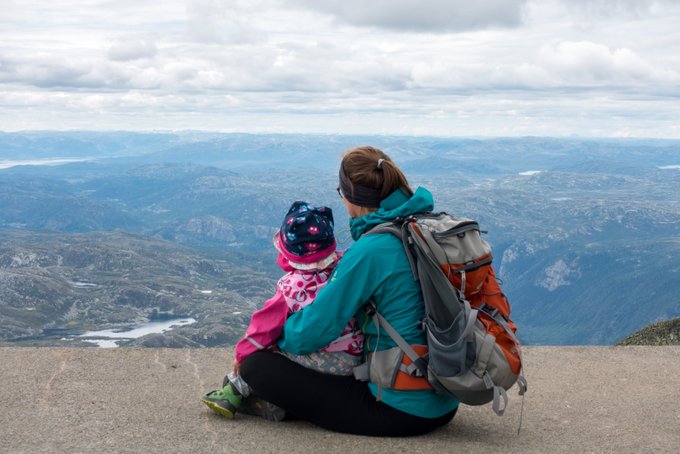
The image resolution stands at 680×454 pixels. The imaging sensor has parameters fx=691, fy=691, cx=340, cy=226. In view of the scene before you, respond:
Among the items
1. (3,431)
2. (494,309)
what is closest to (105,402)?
(3,431)

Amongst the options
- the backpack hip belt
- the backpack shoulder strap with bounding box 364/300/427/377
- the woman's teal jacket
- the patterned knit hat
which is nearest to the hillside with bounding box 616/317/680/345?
the backpack hip belt

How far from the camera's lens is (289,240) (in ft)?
22.8

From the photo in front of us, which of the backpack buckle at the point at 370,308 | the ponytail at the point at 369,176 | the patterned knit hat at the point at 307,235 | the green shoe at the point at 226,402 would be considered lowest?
the green shoe at the point at 226,402

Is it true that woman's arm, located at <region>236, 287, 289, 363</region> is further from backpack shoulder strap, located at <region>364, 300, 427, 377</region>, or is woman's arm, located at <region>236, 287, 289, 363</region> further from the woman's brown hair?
the woman's brown hair

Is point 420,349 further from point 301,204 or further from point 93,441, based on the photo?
point 93,441

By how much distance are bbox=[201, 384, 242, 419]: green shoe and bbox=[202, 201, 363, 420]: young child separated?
0.78m

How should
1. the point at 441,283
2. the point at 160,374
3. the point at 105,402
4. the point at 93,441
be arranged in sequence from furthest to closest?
the point at 160,374, the point at 105,402, the point at 93,441, the point at 441,283

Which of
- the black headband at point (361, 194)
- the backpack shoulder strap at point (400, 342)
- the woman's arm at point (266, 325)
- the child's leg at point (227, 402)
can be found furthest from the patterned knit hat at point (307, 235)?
the child's leg at point (227, 402)

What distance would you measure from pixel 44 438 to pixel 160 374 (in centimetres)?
316

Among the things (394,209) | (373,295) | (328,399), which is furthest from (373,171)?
(328,399)

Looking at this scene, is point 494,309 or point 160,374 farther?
point 160,374

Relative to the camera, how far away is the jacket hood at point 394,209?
22.0 feet

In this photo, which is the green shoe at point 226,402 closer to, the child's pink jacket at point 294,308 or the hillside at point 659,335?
the child's pink jacket at point 294,308

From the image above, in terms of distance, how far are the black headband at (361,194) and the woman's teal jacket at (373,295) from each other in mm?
132
